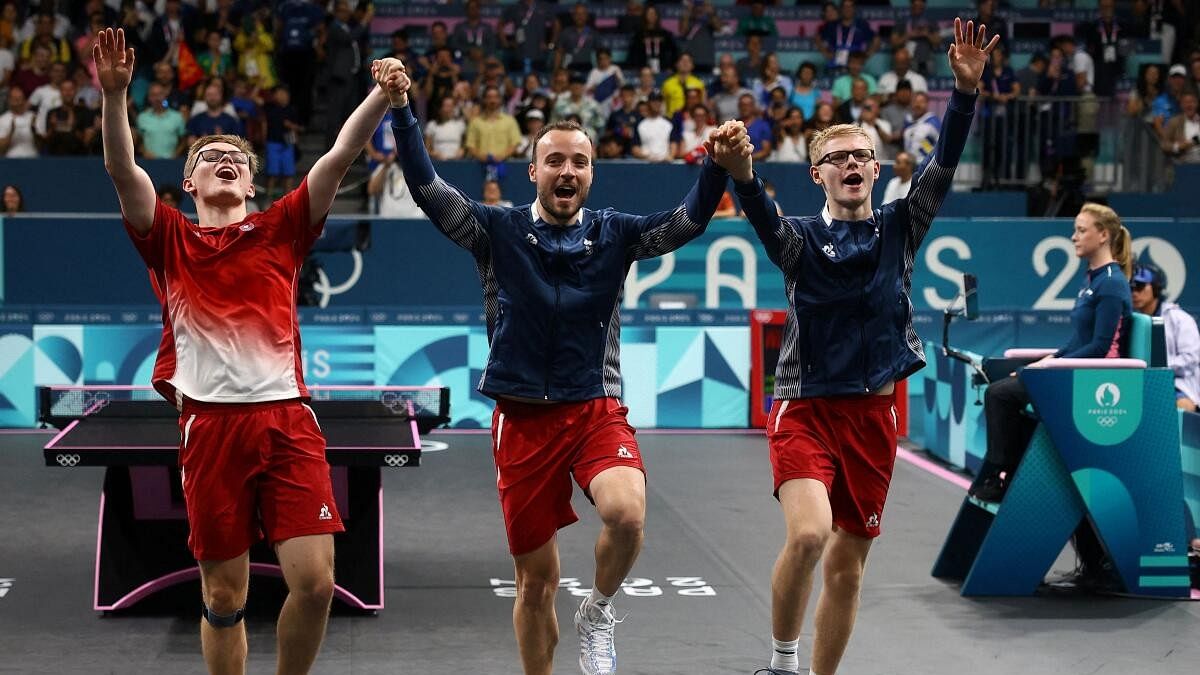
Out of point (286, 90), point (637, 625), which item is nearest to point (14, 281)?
point (286, 90)

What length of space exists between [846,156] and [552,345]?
133 cm

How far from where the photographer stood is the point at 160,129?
17344 mm

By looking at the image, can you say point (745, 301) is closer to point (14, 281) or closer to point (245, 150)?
point (14, 281)

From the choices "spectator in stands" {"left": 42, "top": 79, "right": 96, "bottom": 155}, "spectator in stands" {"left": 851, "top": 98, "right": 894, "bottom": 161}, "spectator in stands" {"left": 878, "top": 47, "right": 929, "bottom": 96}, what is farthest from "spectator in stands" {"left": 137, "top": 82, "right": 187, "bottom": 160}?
"spectator in stands" {"left": 878, "top": 47, "right": 929, "bottom": 96}

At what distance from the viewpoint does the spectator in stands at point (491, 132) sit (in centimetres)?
1723

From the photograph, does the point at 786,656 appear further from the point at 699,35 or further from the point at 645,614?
the point at 699,35

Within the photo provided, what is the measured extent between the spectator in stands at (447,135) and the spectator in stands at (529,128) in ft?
2.17

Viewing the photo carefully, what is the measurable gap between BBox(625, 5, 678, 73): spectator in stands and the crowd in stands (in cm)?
Answer: 2

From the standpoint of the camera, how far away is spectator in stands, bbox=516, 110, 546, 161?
685 inches

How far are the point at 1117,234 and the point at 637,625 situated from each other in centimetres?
342

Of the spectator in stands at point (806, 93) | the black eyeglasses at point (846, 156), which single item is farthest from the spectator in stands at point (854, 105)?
the black eyeglasses at point (846, 156)

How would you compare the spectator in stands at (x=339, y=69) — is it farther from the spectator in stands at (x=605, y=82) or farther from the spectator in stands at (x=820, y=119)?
the spectator in stands at (x=820, y=119)

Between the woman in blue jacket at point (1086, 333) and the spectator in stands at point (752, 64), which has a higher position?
the spectator in stands at point (752, 64)

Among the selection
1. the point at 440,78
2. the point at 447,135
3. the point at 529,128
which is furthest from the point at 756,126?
the point at 440,78
